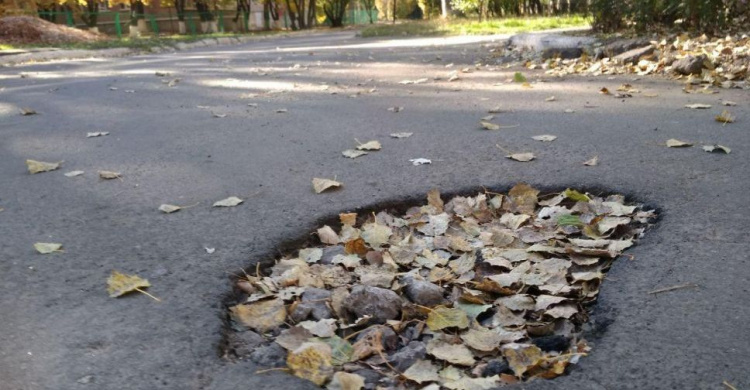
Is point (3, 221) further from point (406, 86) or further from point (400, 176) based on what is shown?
point (406, 86)

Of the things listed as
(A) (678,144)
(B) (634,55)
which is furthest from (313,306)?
(B) (634,55)

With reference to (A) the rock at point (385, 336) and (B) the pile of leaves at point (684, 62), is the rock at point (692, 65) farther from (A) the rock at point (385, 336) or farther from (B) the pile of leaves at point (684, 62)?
(A) the rock at point (385, 336)

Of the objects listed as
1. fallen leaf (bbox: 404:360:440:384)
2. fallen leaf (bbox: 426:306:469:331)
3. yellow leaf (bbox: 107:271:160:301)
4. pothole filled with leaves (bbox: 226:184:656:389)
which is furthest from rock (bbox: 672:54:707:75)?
yellow leaf (bbox: 107:271:160:301)

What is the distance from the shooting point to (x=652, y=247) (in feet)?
6.88

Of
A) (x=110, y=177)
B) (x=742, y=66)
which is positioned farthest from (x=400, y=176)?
(x=742, y=66)

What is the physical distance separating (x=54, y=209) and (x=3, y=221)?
20 cm

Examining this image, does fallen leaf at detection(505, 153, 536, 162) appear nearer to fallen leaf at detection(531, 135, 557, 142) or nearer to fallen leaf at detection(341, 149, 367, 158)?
fallen leaf at detection(531, 135, 557, 142)

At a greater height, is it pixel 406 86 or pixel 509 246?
pixel 406 86

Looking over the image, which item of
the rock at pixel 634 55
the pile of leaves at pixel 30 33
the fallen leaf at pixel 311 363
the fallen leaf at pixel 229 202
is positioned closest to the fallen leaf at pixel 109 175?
the fallen leaf at pixel 229 202

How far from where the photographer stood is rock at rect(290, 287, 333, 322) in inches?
73.7

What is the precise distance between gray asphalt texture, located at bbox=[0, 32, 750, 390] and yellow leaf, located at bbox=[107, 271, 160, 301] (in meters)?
0.03

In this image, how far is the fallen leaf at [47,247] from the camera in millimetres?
2305

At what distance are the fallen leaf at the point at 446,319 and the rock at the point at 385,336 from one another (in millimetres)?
103

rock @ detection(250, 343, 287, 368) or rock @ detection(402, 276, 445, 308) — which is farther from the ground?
rock @ detection(402, 276, 445, 308)
